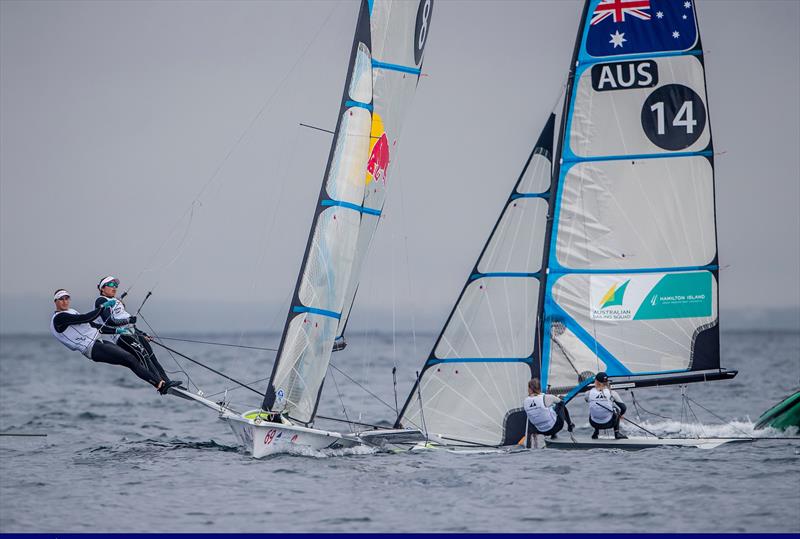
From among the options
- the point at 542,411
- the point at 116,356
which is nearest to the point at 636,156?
the point at 542,411

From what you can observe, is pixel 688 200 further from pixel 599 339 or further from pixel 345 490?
pixel 345 490

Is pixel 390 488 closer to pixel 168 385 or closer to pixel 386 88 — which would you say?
pixel 168 385

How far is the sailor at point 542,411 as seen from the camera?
17094mm

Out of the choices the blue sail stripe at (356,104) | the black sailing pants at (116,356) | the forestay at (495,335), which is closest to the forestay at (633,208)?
the forestay at (495,335)

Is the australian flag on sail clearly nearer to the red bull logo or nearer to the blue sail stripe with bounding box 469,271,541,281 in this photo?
the red bull logo

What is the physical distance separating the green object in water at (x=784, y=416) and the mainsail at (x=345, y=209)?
7878 mm

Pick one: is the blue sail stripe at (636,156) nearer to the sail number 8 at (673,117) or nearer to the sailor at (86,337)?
the sail number 8 at (673,117)

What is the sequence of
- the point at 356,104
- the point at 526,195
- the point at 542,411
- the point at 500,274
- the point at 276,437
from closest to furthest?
the point at 276,437 → the point at 356,104 → the point at 542,411 → the point at 500,274 → the point at 526,195

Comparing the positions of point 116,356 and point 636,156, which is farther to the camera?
point 636,156

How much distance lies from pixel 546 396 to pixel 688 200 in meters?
4.00

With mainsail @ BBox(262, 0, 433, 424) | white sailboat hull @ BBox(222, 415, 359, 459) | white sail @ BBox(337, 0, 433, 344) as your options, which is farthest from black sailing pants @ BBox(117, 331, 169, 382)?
white sail @ BBox(337, 0, 433, 344)

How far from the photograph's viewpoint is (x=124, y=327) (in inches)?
634

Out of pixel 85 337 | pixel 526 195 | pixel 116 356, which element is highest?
pixel 526 195

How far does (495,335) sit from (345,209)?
11.5 ft
